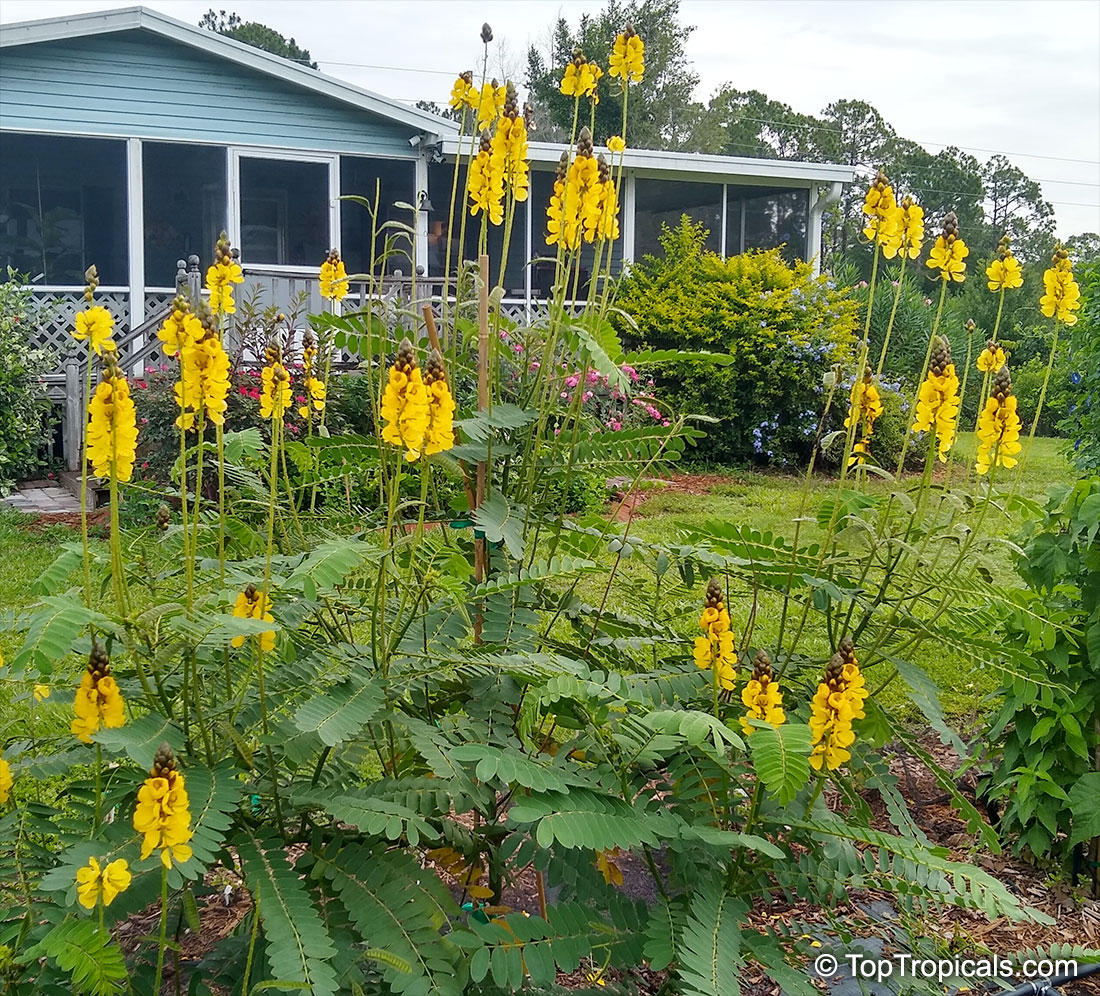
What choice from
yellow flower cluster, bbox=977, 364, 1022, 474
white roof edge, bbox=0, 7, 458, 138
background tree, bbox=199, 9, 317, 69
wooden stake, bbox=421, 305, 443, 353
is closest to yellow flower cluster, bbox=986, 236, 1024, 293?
yellow flower cluster, bbox=977, 364, 1022, 474

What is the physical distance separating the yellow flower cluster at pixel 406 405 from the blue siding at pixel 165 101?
12721mm

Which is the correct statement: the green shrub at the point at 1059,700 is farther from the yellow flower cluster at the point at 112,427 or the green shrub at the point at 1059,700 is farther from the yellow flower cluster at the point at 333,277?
the yellow flower cluster at the point at 112,427

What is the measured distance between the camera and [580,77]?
7.73 feet

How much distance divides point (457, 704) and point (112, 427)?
2.88 ft

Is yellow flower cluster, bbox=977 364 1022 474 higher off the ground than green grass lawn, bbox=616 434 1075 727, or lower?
higher

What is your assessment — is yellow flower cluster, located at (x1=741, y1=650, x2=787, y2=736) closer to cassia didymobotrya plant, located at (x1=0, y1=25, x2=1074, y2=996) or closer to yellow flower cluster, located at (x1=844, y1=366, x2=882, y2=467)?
cassia didymobotrya plant, located at (x1=0, y1=25, x2=1074, y2=996)

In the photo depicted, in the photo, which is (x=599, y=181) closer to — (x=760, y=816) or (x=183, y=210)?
(x=760, y=816)

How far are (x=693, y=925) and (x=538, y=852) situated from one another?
0.33 m

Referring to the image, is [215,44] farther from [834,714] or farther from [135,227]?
[834,714]

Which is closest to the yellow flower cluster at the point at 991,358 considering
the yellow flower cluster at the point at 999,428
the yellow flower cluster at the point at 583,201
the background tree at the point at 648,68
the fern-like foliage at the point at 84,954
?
the yellow flower cluster at the point at 999,428

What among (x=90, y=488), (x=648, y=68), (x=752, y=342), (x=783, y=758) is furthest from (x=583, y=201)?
(x=648, y=68)

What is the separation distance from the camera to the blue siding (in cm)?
1214

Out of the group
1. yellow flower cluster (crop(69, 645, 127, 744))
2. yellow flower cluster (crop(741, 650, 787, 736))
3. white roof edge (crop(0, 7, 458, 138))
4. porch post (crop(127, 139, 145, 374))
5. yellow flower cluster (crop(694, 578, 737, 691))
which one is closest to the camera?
yellow flower cluster (crop(69, 645, 127, 744))

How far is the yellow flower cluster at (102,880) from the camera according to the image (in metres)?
1.35
